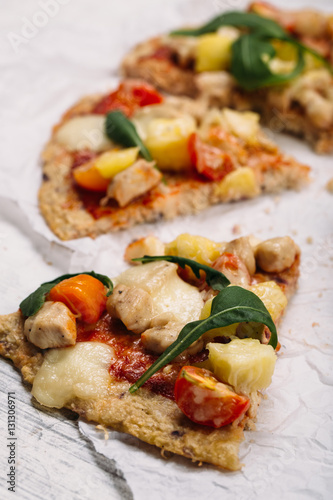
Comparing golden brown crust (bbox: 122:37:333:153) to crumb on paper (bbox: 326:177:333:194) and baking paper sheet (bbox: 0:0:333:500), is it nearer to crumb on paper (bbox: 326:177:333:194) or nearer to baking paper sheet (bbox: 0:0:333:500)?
baking paper sheet (bbox: 0:0:333:500)

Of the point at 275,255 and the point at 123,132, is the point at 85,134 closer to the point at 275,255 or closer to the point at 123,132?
the point at 123,132

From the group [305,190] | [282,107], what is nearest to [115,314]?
[305,190]

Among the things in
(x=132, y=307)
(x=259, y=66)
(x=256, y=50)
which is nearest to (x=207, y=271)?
(x=132, y=307)

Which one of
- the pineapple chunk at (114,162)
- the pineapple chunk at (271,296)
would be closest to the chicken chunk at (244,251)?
the pineapple chunk at (271,296)

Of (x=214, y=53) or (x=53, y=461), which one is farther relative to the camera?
(x=214, y=53)

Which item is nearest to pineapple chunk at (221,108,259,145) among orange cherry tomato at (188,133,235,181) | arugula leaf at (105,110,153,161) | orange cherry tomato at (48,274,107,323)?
orange cherry tomato at (188,133,235,181)

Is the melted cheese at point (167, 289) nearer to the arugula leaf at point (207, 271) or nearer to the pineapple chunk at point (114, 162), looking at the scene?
the arugula leaf at point (207, 271)
